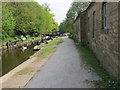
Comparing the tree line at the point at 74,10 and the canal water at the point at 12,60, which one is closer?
the canal water at the point at 12,60

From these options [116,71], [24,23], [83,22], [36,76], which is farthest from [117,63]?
[24,23]

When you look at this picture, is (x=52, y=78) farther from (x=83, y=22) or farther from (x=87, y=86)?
(x=83, y=22)

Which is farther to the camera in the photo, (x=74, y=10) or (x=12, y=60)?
(x=74, y=10)

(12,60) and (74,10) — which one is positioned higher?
(74,10)

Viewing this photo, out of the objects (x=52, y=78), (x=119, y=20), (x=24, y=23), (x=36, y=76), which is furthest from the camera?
(x=24, y=23)

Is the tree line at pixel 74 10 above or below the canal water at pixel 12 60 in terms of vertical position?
above

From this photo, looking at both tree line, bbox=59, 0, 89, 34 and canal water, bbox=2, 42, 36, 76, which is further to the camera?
tree line, bbox=59, 0, 89, 34

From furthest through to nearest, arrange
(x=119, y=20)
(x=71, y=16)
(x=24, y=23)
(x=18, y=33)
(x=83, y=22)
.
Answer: (x=18, y=33)
(x=71, y=16)
(x=24, y=23)
(x=83, y=22)
(x=119, y=20)

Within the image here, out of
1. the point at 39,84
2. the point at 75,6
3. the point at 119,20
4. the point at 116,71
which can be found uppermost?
the point at 75,6

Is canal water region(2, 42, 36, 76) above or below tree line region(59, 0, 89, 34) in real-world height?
below

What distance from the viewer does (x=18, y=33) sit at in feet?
119

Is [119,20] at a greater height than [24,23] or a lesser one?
lesser

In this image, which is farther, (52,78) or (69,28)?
(69,28)

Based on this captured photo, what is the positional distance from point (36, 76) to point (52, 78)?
0.85 metres
